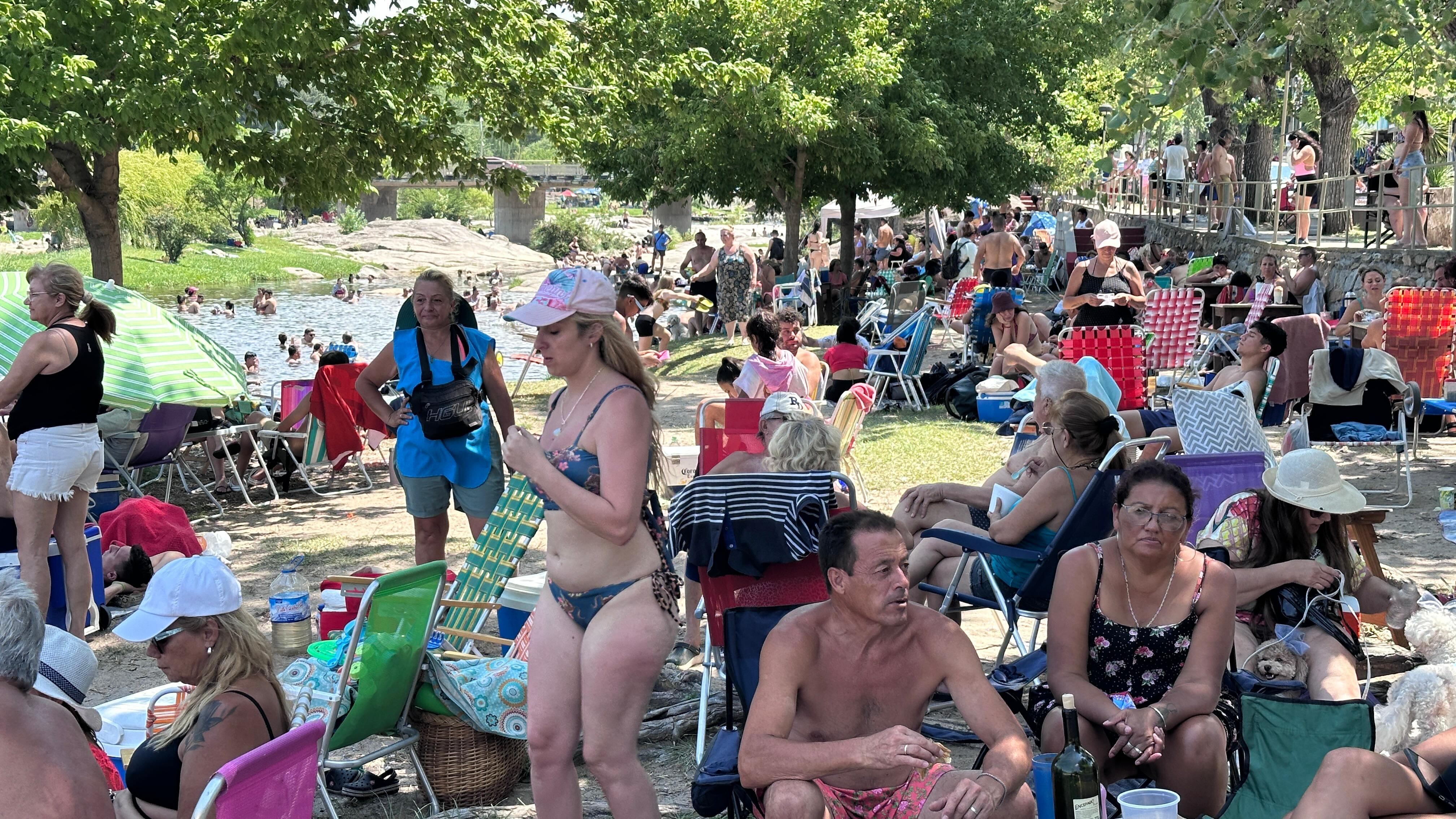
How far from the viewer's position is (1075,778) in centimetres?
294

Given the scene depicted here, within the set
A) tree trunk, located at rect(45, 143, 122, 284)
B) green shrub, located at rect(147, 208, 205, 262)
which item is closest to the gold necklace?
tree trunk, located at rect(45, 143, 122, 284)

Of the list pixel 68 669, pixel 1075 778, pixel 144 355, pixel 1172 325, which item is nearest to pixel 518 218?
pixel 1172 325

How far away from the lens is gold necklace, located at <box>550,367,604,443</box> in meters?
3.30

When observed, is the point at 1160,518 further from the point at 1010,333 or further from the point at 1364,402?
the point at 1010,333

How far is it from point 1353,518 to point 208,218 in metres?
66.5

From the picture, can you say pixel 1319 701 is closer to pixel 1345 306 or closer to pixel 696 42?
pixel 1345 306

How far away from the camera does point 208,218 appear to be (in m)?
64.8

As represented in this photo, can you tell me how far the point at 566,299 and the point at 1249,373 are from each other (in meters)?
6.05

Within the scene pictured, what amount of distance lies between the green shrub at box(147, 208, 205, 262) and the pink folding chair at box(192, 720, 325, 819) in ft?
200

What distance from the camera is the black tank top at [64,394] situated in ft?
17.8

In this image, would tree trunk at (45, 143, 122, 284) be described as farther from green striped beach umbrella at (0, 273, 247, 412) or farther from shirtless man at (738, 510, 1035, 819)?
shirtless man at (738, 510, 1035, 819)

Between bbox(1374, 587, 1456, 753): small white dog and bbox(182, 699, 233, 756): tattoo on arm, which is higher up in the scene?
bbox(182, 699, 233, 756): tattoo on arm

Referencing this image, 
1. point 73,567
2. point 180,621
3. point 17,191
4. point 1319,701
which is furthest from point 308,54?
point 1319,701

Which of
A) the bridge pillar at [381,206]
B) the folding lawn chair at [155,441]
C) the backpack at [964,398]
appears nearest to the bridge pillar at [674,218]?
the bridge pillar at [381,206]
